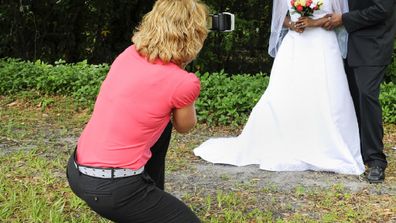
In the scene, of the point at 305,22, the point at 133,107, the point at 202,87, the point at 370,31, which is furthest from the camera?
the point at 202,87

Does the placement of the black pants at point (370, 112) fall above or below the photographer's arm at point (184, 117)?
below

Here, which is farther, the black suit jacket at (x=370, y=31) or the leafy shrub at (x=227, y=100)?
the leafy shrub at (x=227, y=100)

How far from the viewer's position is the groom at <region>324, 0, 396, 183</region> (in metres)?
4.61

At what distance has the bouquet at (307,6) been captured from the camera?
16.0ft

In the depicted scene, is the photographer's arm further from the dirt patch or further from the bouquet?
the bouquet

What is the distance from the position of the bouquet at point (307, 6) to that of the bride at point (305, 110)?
61 millimetres

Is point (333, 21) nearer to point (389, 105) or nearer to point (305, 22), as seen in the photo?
point (305, 22)

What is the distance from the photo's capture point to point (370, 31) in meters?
4.66

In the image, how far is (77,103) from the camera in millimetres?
7391

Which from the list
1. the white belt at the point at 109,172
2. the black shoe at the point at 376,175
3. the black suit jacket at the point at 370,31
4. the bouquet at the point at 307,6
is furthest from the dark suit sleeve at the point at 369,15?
the white belt at the point at 109,172

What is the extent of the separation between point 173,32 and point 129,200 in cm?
79

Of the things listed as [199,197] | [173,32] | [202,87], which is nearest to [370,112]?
[199,197]

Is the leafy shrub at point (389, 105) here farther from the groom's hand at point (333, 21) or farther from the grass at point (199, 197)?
the groom's hand at point (333, 21)

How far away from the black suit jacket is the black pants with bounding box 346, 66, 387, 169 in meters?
0.09
